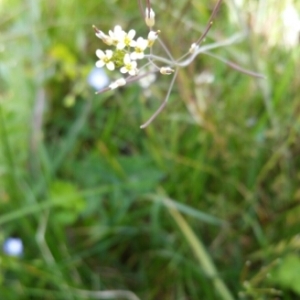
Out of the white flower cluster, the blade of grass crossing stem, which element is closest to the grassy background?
the blade of grass crossing stem

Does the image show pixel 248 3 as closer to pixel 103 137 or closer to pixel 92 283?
pixel 103 137

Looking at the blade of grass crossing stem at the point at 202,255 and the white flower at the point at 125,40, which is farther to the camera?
the blade of grass crossing stem at the point at 202,255

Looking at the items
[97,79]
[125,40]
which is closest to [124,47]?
[125,40]

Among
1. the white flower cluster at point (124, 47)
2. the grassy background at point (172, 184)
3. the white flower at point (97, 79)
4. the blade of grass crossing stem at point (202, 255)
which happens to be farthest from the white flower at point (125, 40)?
the white flower at point (97, 79)

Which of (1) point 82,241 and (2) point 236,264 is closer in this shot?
(2) point 236,264

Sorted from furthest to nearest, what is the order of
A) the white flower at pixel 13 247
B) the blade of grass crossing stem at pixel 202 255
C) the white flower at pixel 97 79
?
the white flower at pixel 97 79 < the white flower at pixel 13 247 < the blade of grass crossing stem at pixel 202 255

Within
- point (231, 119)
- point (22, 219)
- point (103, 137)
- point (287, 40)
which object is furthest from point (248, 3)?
point (22, 219)

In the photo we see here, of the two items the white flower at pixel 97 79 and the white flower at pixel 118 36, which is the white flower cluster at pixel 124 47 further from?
the white flower at pixel 97 79
